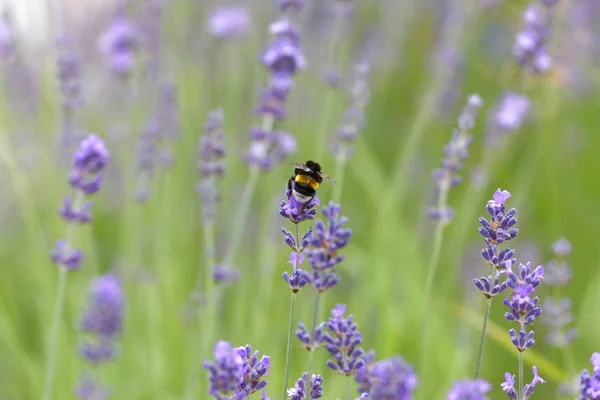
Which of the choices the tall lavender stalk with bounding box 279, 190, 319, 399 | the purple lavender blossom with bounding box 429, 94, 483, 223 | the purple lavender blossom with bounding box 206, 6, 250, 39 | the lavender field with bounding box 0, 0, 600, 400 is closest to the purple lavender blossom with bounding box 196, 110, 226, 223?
the lavender field with bounding box 0, 0, 600, 400

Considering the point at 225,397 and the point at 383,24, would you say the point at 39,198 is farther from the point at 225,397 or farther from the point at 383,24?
the point at 225,397

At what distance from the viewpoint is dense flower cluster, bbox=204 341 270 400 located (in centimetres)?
104

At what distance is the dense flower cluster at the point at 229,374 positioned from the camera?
41.0 inches

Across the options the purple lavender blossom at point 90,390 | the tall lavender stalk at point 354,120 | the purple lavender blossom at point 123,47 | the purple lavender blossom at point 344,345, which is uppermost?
the purple lavender blossom at point 123,47

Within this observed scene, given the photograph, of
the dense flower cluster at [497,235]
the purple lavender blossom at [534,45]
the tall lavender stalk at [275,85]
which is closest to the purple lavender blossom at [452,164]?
the purple lavender blossom at [534,45]

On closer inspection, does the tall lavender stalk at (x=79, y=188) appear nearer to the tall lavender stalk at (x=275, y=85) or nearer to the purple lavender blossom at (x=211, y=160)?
the purple lavender blossom at (x=211, y=160)

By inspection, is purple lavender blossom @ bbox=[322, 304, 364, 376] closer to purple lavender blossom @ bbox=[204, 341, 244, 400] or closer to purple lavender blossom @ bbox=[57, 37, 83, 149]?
purple lavender blossom @ bbox=[204, 341, 244, 400]

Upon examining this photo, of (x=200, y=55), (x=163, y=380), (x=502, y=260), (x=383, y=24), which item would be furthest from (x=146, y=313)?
(x=383, y=24)

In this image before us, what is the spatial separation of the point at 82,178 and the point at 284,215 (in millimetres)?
810

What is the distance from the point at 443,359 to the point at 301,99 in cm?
249

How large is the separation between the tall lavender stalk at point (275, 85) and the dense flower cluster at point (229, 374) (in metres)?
1.15

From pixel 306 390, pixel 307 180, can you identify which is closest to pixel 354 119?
pixel 307 180

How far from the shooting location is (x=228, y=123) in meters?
3.88

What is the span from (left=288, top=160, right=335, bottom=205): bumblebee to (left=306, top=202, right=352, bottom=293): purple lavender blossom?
0.42 ft
